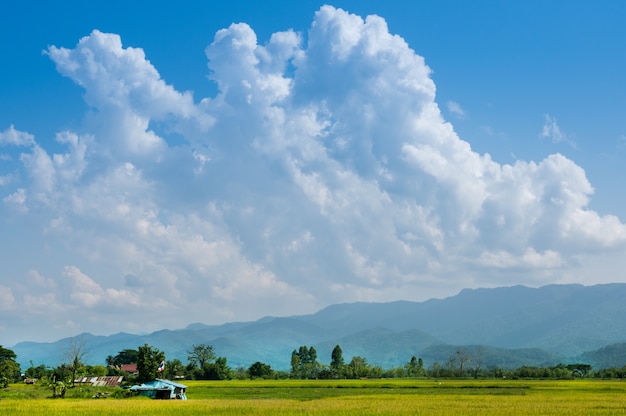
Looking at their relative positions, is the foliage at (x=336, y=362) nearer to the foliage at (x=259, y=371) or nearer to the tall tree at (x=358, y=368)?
the tall tree at (x=358, y=368)

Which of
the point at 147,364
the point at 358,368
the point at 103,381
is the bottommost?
the point at 103,381

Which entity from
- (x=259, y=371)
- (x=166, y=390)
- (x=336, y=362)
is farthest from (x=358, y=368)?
(x=166, y=390)

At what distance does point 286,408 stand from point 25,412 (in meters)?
17.8

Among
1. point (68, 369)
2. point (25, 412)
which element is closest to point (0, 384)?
point (68, 369)

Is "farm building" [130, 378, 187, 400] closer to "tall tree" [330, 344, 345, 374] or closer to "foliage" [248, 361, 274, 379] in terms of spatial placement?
"foliage" [248, 361, 274, 379]

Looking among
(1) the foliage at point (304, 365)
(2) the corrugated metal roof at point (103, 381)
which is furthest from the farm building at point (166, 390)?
(1) the foliage at point (304, 365)

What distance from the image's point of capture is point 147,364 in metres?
78.5

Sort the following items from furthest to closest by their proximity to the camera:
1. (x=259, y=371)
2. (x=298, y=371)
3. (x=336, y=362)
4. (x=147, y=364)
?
1. (x=298, y=371)
2. (x=336, y=362)
3. (x=259, y=371)
4. (x=147, y=364)

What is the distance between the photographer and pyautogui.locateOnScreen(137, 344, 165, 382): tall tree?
258 feet

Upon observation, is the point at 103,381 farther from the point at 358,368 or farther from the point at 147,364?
the point at 358,368

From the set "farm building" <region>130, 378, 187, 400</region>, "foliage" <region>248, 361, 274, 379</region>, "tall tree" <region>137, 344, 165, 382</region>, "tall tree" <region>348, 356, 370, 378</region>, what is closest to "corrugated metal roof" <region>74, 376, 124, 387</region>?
"tall tree" <region>137, 344, 165, 382</region>

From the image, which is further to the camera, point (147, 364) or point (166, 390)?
point (147, 364)

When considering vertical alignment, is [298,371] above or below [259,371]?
below

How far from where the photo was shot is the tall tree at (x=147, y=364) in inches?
3091
